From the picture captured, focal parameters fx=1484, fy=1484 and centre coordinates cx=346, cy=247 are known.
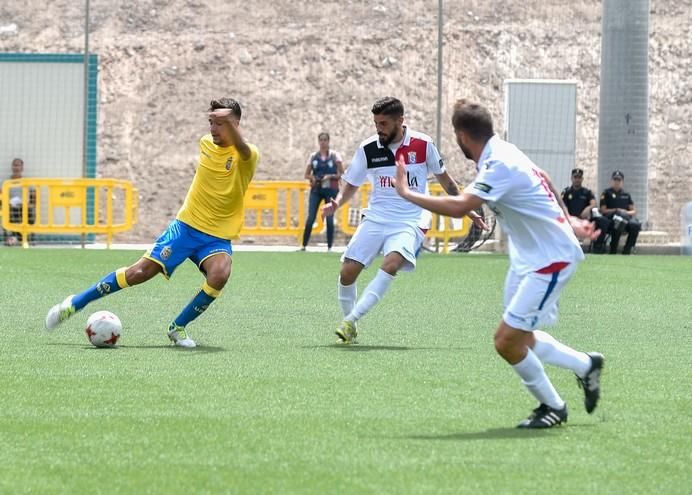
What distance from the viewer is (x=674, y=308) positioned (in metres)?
14.8

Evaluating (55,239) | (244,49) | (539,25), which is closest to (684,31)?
(539,25)

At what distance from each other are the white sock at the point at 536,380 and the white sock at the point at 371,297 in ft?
13.6

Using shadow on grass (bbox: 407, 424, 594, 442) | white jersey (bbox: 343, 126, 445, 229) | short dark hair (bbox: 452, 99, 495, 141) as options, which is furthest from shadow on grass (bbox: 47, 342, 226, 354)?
shadow on grass (bbox: 407, 424, 594, 442)

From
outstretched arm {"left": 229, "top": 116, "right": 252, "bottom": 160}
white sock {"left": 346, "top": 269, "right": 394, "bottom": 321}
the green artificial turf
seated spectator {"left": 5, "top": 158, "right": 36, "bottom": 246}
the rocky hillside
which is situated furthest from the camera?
the rocky hillside

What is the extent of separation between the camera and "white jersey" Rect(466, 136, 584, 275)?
7.05 metres

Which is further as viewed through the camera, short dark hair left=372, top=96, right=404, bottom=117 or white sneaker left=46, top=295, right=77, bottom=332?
short dark hair left=372, top=96, right=404, bottom=117

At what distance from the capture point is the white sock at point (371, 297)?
11273 mm

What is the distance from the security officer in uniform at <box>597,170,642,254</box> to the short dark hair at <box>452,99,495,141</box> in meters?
18.6

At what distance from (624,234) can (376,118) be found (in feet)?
53.4

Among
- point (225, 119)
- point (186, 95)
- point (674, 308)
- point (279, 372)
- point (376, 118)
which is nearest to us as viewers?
point (279, 372)

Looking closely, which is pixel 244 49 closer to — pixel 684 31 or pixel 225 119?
pixel 684 31

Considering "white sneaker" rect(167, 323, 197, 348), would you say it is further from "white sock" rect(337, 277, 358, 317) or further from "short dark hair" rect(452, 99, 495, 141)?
"short dark hair" rect(452, 99, 495, 141)

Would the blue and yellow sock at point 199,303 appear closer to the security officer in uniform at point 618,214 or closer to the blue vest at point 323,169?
the blue vest at point 323,169

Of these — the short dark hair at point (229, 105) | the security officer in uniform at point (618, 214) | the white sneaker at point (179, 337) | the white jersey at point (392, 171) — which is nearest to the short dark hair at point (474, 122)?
the short dark hair at point (229, 105)
